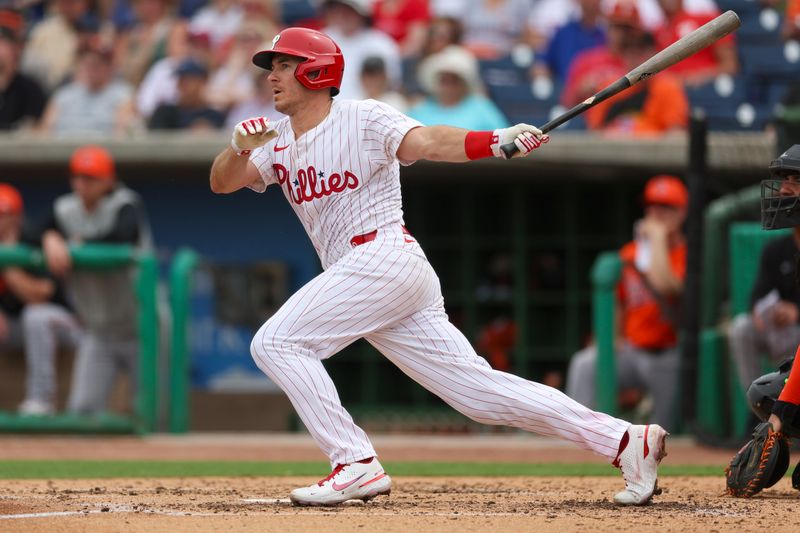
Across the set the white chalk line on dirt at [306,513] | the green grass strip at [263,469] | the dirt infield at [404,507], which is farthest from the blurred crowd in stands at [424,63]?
the white chalk line on dirt at [306,513]

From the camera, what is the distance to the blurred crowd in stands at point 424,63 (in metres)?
9.41

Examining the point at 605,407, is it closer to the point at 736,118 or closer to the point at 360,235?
the point at 736,118

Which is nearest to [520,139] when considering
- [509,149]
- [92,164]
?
[509,149]

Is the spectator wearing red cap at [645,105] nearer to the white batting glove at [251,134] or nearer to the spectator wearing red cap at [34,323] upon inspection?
the spectator wearing red cap at [34,323]

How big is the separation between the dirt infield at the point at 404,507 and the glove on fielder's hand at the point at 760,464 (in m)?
0.07

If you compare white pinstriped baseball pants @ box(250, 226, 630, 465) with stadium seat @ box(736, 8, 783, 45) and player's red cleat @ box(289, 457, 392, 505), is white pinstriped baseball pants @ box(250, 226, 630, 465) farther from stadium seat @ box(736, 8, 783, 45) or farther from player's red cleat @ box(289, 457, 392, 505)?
stadium seat @ box(736, 8, 783, 45)

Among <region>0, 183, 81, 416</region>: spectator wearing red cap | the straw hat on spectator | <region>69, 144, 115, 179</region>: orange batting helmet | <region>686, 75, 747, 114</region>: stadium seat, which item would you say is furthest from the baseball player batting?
<region>686, 75, 747, 114</region>: stadium seat

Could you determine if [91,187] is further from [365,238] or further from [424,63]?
[365,238]

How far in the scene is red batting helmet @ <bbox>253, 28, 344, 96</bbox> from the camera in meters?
4.71

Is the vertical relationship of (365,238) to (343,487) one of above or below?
above

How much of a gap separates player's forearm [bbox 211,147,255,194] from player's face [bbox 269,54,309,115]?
23 centimetres

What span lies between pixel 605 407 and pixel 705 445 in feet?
2.26

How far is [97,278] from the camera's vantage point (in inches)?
342

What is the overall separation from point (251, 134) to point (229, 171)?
0.87ft
